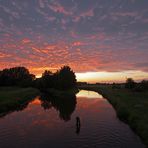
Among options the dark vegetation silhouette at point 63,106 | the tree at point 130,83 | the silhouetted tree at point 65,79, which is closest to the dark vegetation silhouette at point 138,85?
the tree at point 130,83

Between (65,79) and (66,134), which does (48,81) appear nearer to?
A: (65,79)

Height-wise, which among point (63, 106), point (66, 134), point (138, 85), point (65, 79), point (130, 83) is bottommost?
point (66, 134)

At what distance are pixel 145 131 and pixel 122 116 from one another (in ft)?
40.5

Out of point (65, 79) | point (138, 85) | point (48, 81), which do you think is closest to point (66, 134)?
A: point (138, 85)

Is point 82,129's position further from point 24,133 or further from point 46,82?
point 46,82

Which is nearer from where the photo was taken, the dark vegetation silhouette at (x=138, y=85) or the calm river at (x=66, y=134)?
the calm river at (x=66, y=134)

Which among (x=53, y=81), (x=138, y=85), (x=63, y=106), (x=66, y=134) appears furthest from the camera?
(x=53, y=81)

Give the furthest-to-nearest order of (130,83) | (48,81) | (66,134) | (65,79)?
(48,81) → (65,79) → (130,83) → (66,134)

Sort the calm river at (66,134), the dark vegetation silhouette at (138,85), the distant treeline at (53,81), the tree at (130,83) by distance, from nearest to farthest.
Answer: the calm river at (66,134) → the dark vegetation silhouette at (138,85) → the tree at (130,83) → the distant treeline at (53,81)

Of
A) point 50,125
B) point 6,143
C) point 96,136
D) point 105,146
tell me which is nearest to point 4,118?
point 50,125

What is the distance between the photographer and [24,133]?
A: 2902 cm

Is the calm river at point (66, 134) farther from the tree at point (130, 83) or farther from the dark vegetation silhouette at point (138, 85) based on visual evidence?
the tree at point (130, 83)

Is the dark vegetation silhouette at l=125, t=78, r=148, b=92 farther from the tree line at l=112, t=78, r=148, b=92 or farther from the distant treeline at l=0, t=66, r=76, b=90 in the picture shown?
the distant treeline at l=0, t=66, r=76, b=90

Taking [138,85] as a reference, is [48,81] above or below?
above
